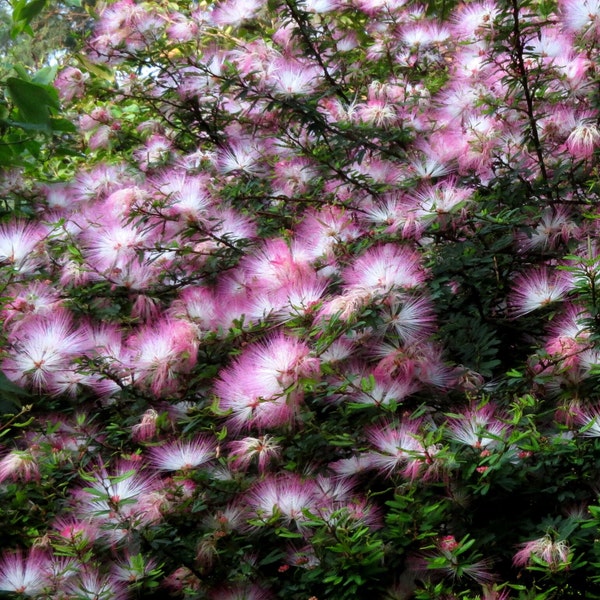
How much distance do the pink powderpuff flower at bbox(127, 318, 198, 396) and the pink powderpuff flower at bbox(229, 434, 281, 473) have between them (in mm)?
291

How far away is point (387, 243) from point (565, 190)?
30.2 inches

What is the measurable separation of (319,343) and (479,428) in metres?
0.46

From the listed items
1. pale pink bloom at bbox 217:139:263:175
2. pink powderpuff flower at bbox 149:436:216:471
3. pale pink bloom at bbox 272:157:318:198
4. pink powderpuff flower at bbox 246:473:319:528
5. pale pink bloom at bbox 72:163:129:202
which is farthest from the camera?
pale pink bloom at bbox 72:163:129:202

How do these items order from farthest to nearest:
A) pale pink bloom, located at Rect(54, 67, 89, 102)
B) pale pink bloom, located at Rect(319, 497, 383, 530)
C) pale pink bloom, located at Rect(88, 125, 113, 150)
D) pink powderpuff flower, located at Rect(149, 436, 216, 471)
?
pale pink bloom, located at Rect(88, 125, 113, 150) < pale pink bloom, located at Rect(54, 67, 89, 102) < pink powderpuff flower, located at Rect(149, 436, 216, 471) < pale pink bloom, located at Rect(319, 497, 383, 530)

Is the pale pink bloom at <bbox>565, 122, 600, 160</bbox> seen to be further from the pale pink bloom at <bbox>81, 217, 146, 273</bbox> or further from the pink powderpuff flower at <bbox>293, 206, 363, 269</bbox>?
the pale pink bloom at <bbox>81, 217, 146, 273</bbox>

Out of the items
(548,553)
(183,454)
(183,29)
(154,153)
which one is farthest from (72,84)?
(548,553)

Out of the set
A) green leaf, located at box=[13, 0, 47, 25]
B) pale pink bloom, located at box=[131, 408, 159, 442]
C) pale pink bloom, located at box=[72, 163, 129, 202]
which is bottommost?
pale pink bloom, located at box=[131, 408, 159, 442]

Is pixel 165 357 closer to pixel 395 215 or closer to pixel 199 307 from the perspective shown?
pixel 199 307

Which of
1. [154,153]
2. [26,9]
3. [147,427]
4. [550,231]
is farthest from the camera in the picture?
[154,153]

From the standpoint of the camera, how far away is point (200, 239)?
291cm

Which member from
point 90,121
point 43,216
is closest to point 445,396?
point 43,216

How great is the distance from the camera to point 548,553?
6.31 feet

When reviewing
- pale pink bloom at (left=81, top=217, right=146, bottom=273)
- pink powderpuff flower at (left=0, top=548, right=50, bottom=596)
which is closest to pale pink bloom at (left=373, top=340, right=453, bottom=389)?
pale pink bloom at (left=81, top=217, right=146, bottom=273)

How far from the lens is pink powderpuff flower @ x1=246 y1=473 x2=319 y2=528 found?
2170 millimetres
